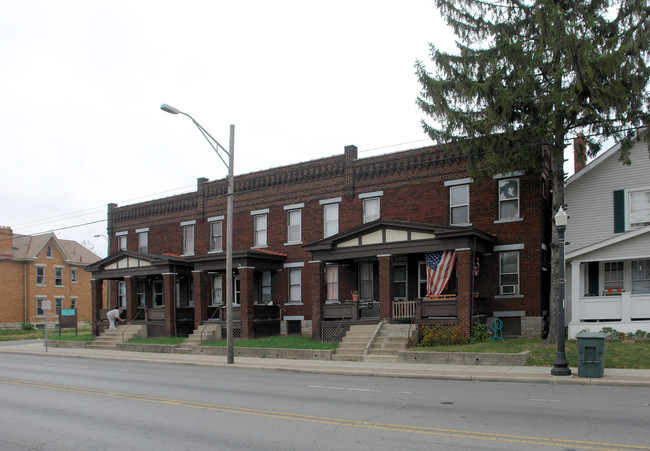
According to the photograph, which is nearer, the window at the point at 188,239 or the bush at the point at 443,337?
the bush at the point at 443,337

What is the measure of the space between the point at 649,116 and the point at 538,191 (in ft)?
18.1

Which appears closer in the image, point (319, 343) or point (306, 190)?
point (319, 343)

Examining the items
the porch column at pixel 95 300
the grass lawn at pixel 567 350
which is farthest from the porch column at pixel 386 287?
the porch column at pixel 95 300

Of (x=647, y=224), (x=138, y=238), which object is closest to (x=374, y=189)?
(x=647, y=224)

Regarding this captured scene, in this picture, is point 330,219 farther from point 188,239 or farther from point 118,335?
point 118,335

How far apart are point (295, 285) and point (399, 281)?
6359mm

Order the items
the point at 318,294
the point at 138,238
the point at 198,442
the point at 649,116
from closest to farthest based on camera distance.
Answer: the point at 198,442 < the point at 649,116 < the point at 318,294 < the point at 138,238

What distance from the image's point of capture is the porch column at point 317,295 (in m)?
25.7

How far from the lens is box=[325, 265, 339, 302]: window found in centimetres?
2797

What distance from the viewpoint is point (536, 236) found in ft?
75.8

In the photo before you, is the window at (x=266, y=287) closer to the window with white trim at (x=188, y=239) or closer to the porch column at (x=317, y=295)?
the porch column at (x=317, y=295)

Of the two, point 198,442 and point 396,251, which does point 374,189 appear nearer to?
point 396,251

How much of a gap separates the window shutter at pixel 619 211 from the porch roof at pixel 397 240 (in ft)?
15.9

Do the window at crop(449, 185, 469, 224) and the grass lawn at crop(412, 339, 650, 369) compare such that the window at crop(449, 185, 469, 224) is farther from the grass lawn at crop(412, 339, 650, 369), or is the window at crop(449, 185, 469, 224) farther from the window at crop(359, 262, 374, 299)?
the grass lawn at crop(412, 339, 650, 369)
